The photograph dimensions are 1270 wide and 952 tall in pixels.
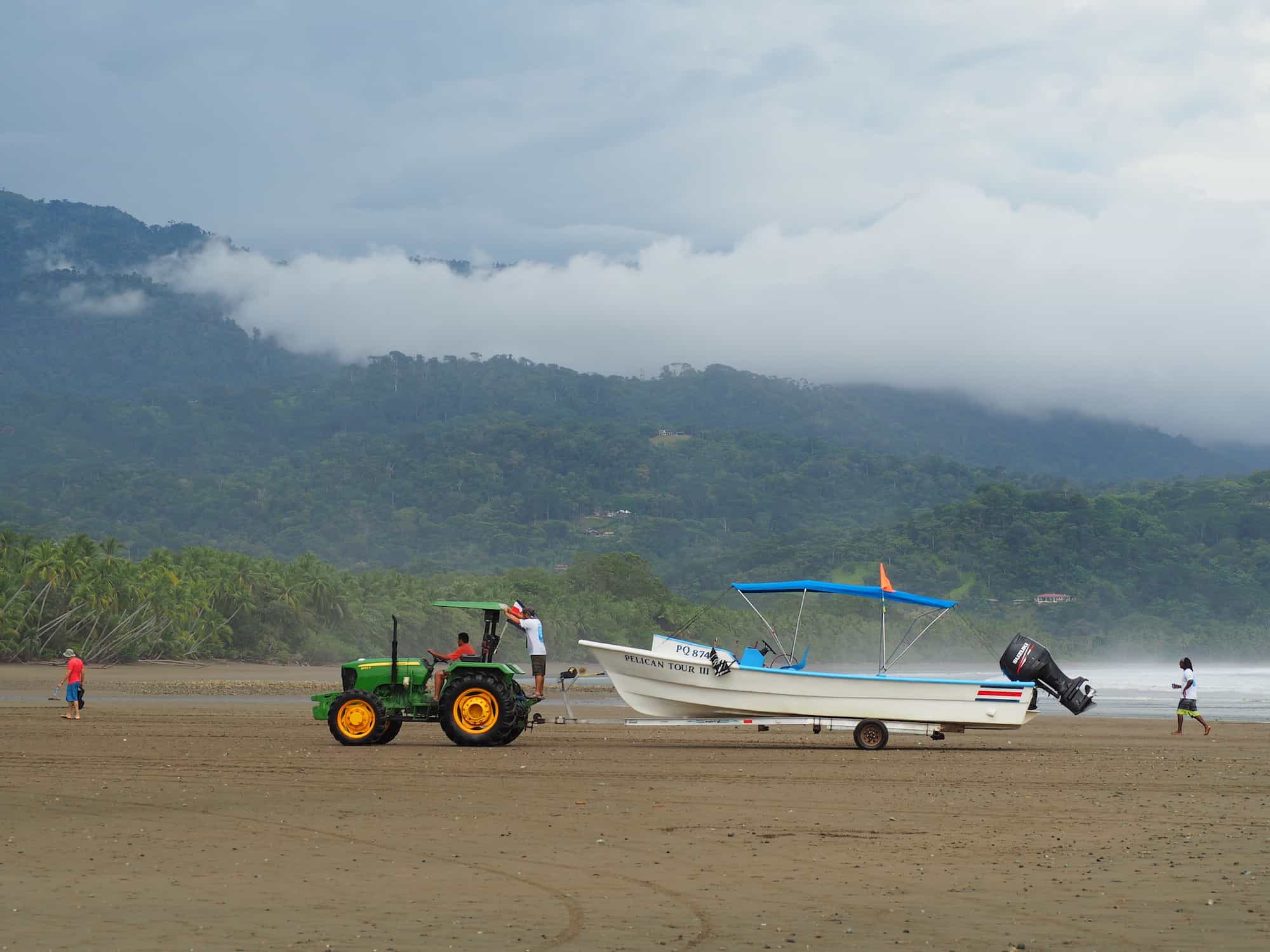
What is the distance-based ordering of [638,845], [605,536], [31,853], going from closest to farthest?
[31,853] < [638,845] < [605,536]

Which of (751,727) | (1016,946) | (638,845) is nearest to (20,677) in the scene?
(751,727)

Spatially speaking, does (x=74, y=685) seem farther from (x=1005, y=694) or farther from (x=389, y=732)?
(x=1005, y=694)

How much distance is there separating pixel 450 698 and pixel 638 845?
28.1 feet

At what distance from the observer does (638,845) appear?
417 inches

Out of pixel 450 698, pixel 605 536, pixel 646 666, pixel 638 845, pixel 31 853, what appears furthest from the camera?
pixel 605 536

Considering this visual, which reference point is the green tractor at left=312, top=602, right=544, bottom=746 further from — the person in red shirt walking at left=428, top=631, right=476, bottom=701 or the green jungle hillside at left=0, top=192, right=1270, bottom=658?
the green jungle hillside at left=0, top=192, right=1270, bottom=658

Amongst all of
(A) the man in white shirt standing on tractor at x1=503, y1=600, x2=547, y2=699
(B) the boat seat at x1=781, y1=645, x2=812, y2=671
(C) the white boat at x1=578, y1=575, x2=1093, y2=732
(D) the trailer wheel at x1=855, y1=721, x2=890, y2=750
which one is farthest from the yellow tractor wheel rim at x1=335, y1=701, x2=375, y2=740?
(D) the trailer wheel at x1=855, y1=721, x2=890, y2=750

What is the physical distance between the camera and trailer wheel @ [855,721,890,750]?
19.8 meters

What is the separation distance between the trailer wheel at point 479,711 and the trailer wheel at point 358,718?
2.79 ft

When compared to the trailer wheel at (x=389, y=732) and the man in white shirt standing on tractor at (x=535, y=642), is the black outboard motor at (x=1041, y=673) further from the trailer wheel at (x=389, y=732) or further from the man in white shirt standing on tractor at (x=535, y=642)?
the trailer wheel at (x=389, y=732)

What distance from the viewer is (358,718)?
61.6ft

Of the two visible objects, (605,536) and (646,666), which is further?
(605,536)

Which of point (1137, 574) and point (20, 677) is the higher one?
point (1137, 574)

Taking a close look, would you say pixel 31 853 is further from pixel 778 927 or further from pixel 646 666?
pixel 646 666
